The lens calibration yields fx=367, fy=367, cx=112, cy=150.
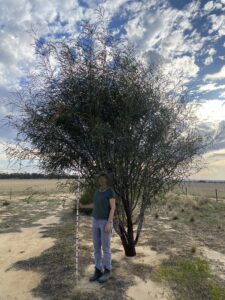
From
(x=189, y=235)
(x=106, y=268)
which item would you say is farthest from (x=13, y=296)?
(x=189, y=235)

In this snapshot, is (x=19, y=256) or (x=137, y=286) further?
(x=19, y=256)

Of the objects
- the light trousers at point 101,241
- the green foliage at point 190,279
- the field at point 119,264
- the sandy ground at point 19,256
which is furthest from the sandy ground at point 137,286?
the sandy ground at point 19,256

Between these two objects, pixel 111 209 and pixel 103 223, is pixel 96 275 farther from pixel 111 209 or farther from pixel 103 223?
pixel 111 209

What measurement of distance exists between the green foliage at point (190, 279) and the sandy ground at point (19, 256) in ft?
8.39

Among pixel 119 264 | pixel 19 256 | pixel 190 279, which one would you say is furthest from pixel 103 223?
Answer: pixel 19 256

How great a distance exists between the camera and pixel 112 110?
8500 millimetres

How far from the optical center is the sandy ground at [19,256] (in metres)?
6.71

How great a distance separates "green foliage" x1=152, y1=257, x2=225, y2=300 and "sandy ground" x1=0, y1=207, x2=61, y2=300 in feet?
8.39

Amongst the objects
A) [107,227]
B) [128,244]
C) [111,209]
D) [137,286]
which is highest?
[111,209]

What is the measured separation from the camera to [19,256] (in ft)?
30.9

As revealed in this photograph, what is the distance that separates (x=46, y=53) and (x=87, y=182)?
3119mm

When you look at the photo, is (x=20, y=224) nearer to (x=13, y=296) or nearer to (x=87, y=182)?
(x=87, y=182)

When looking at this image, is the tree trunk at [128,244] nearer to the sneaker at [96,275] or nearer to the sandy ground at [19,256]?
the sneaker at [96,275]

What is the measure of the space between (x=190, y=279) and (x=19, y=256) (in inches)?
175
